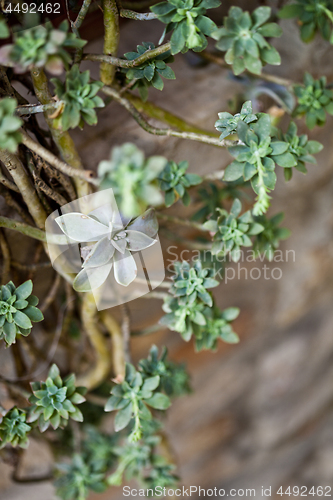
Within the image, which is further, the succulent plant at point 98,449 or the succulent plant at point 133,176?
the succulent plant at point 98,449

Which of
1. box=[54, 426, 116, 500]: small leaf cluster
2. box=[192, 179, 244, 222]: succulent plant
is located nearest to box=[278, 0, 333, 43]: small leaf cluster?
box=[192, 179, 244, 222]: succulent plant

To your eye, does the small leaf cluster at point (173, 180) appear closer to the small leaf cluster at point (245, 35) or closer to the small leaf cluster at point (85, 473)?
the small leaf cluster at point (245, 35)

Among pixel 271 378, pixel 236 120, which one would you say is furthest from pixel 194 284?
pixel 271 378

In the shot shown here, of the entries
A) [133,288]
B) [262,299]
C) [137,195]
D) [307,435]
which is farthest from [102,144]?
[307,435]

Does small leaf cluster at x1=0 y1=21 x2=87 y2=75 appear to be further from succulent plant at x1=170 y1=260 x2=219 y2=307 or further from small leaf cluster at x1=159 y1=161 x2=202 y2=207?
succulent plant at x1=170 y1=260 x2=219 y2=307

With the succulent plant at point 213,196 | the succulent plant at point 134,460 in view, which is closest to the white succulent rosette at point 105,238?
the succulent plant at point 213,196

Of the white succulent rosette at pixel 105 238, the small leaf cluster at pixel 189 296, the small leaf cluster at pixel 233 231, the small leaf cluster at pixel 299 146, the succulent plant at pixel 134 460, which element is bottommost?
the succulent plant at pixel 134 460

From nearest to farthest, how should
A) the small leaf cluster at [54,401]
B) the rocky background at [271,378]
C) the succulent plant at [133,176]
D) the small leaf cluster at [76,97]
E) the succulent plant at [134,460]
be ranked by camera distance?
the succulent plant at [133,176] < the small leaf cluster at [76,97] < the small leaf cluster at [54,401] < the succulent plant at [134,460] < the rocky background at [271,378]

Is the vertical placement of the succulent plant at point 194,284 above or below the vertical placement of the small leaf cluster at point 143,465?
above
